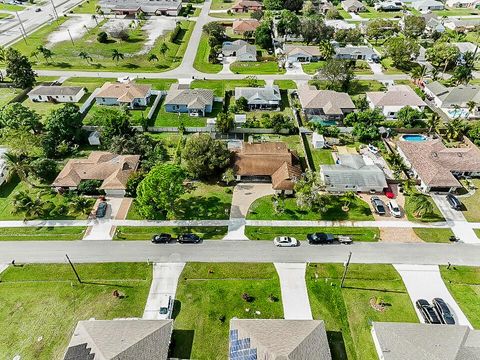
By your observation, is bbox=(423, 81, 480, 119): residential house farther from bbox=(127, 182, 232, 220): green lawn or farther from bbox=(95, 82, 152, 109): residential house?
bbox=(95, 82, 152, 109): residential house

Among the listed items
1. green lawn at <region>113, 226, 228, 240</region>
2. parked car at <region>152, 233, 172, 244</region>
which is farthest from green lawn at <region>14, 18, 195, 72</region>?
parked car at <region>152, 233, 172, 244</region>

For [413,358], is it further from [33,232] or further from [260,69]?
[260,69]

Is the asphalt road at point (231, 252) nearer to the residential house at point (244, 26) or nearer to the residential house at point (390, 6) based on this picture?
the residential house at point (244, 26)

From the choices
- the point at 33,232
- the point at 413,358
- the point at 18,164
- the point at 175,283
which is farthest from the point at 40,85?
the point at 413,358

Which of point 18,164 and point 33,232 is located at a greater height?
point 18,164

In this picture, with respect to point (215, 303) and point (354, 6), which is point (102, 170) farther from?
point (354, 6)

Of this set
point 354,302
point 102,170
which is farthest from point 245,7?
point 354,302

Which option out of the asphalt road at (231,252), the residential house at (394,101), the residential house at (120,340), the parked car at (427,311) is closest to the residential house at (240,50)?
the residential house at (394,101)
